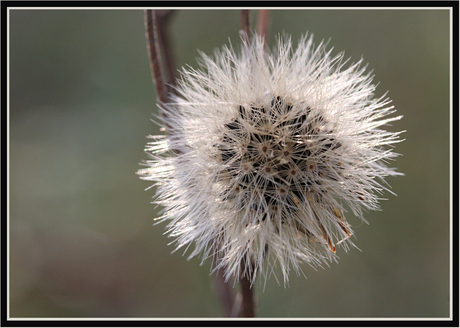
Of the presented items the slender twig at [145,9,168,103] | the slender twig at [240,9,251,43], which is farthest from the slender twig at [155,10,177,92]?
the slender twig at [240,9,251,43]

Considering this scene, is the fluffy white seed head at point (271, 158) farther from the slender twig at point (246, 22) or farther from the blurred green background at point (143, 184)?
the blurred green background at point (143, 184)

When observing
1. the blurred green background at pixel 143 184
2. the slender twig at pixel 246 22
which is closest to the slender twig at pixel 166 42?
the slender twig at pixel 246 22

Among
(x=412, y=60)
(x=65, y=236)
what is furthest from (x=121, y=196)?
(x=412, y=60)

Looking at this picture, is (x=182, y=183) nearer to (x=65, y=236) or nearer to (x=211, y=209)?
(x=211, y=209)

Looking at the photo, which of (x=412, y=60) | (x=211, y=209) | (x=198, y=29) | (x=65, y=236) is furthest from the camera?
(x=198, y=29)

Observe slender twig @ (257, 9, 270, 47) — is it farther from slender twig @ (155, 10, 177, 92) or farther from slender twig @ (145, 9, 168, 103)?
slender twig @ (145, 9, 168, 103)

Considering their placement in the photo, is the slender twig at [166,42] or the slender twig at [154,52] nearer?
the slender twig at [154,52]

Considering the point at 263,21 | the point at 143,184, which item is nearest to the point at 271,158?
the point at 263,21
